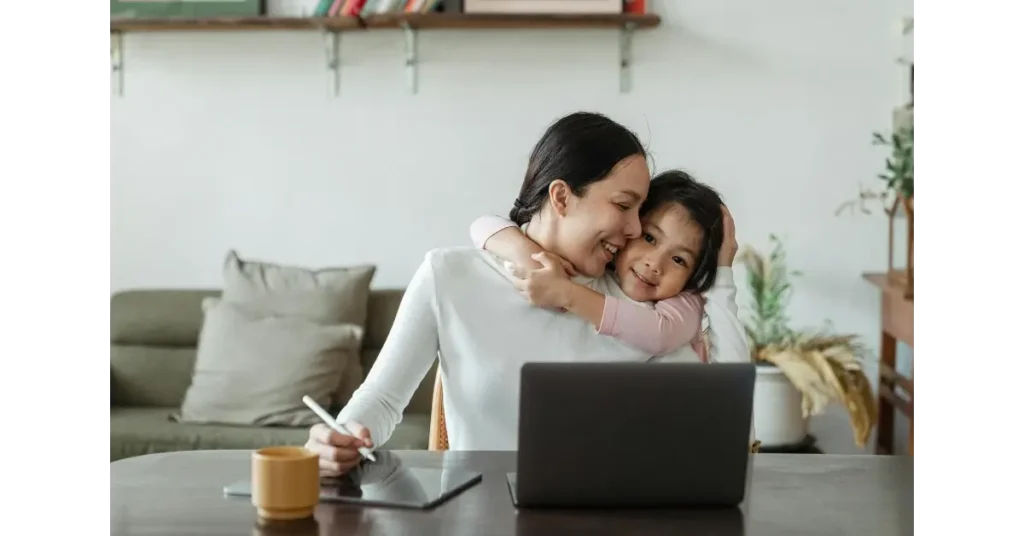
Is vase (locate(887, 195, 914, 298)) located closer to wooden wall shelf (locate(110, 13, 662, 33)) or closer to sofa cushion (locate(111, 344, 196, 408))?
wooden wall shelf (locate(110, 13, 662, 33))

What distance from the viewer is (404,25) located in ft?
11.7

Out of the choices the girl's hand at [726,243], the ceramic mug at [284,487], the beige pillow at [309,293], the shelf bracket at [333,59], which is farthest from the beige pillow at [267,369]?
the ceramic mug at [284,487]

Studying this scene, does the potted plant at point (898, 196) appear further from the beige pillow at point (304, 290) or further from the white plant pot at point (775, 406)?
the beige pillow at point (304, 290)

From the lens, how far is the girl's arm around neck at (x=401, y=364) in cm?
156

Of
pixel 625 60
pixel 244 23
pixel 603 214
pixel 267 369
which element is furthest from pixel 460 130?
pixel 603 214

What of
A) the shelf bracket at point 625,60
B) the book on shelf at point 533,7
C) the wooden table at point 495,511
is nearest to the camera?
the wooden table at point 495,511

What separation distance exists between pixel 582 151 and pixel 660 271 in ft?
0.71

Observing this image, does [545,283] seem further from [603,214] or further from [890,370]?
[890,370]

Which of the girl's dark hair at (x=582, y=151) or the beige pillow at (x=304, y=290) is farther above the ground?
the girl's dark hair at (x=582, y=151)

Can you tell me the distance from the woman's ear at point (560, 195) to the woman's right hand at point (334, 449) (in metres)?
0.51

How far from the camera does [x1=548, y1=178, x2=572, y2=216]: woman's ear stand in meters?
1.67
